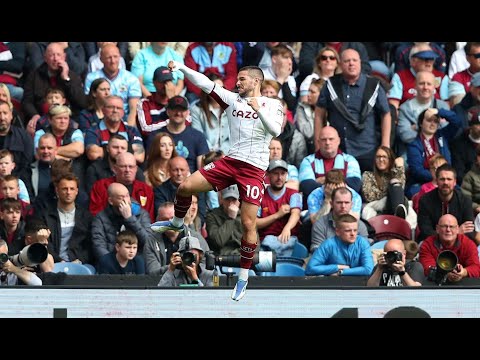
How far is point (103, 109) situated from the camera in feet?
67.4

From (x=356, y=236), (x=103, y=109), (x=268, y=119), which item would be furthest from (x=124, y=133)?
(x=268, y=119)

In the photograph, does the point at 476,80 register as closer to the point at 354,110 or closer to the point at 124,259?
the point at 354,110

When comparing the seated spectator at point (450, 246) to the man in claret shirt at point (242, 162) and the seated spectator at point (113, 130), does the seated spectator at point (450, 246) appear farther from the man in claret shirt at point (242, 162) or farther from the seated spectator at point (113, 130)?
the seated spectator at point (113, 130)

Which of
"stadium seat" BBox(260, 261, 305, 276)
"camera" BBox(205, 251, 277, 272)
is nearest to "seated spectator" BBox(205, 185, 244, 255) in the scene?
"stadium seat" BBox(260, 261, 305, 276)

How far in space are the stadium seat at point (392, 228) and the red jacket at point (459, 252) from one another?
0.52 m

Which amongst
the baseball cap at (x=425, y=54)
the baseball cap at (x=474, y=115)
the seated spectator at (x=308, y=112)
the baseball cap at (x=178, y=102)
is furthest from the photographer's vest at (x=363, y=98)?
the baseball cap at (x=178, y=102)

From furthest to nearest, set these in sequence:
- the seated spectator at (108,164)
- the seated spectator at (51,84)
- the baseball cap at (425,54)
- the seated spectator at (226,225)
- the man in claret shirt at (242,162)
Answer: the baseball cap at (425,54) < the seated spectator at (51,84) < the seated spectator at (108,164) < the seated spectator at (226,225) < the man in claret shirt at (242,162)

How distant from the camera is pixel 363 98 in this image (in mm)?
20688

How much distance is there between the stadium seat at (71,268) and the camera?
18219mm

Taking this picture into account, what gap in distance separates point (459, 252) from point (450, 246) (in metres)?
0.13

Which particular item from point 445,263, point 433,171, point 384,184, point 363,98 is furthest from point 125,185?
point 445,263

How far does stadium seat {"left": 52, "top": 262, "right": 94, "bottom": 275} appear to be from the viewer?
1822cm

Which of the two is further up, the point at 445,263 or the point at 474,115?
the point at 474,115

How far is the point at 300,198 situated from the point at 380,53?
4.11 meters
